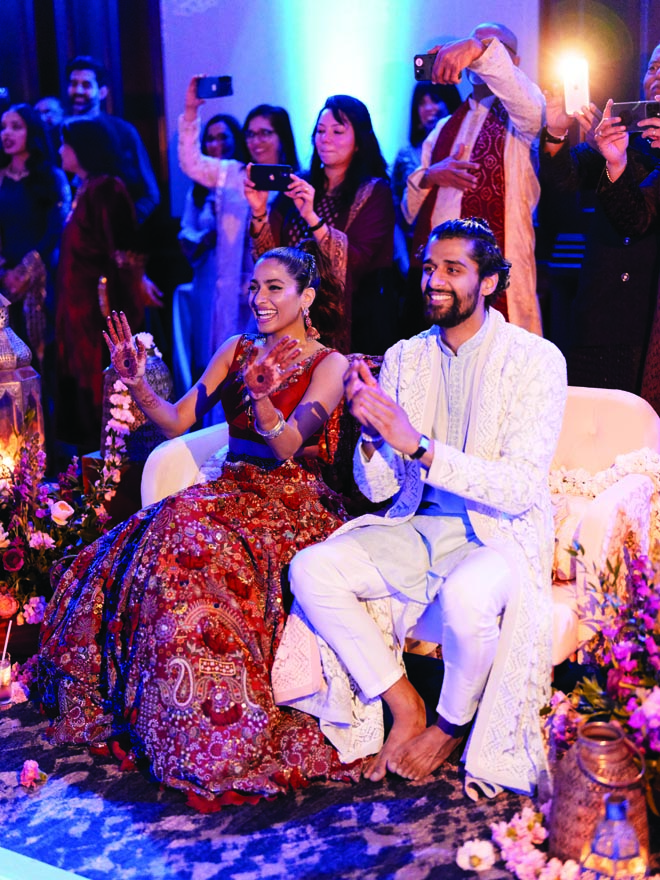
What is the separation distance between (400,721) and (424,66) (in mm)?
2579

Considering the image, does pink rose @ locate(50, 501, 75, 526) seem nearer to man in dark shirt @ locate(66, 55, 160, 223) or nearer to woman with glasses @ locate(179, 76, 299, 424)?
woman with glasses @ locate(179, 76, 299, 424)

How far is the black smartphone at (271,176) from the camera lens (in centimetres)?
495

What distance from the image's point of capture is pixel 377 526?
11.8 ft

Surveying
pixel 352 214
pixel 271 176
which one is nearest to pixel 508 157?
pixel 352 214

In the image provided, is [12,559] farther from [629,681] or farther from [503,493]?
[629,681]

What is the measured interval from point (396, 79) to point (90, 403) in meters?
2.52

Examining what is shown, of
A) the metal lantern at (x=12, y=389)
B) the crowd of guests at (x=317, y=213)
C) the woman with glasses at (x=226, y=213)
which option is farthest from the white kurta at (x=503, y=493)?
the woman with glasses at (x=226, y=213)

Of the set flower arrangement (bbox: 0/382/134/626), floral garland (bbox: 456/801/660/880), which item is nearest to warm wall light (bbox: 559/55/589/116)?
flower arrangement (bbox: 0/382/134/626)

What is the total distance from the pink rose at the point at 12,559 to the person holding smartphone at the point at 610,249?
7.28ft

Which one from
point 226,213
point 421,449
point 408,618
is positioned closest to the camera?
point 421,449

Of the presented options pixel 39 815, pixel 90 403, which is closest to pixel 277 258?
pixel 39 815

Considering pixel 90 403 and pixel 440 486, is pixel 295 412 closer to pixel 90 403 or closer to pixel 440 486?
pixel 440 486

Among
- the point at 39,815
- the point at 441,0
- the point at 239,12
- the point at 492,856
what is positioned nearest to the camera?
the point at 492,856

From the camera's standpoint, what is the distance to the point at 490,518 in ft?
11.3
